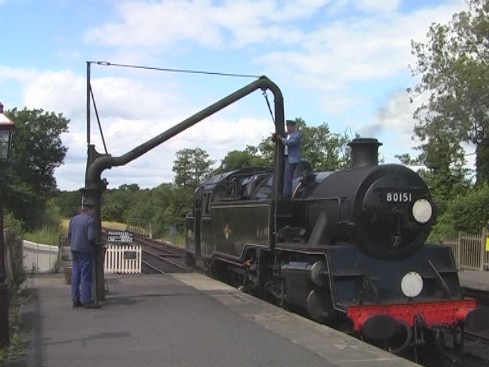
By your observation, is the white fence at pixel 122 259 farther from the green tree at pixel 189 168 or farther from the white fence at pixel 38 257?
the green tree at pixel 189 168

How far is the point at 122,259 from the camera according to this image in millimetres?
15742

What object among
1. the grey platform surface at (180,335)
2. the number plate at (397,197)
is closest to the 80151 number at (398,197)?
the number plate at (397,197)

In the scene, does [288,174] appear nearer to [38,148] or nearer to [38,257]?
[38,257]

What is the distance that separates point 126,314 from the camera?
8930 millimetres

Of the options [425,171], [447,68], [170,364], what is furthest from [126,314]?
[425,171]

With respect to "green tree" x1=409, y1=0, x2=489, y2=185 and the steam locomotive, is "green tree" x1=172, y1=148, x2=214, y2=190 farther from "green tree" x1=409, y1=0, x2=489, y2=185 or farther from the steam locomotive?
the steam locomotive

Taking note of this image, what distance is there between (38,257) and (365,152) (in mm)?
9825

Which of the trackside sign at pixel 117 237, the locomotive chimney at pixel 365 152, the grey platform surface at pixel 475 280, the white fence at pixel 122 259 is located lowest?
the grey platform surface at pixel 475 280

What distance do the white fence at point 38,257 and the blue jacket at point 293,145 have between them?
7.38 metres

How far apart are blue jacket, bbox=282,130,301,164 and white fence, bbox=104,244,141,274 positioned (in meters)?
6.61

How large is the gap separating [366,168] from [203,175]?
56.1 metres

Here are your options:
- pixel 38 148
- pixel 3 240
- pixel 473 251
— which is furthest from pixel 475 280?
pixel 38 148

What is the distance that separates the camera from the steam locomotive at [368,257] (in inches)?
308

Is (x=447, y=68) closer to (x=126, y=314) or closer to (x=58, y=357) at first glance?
(x=126, y=314)
